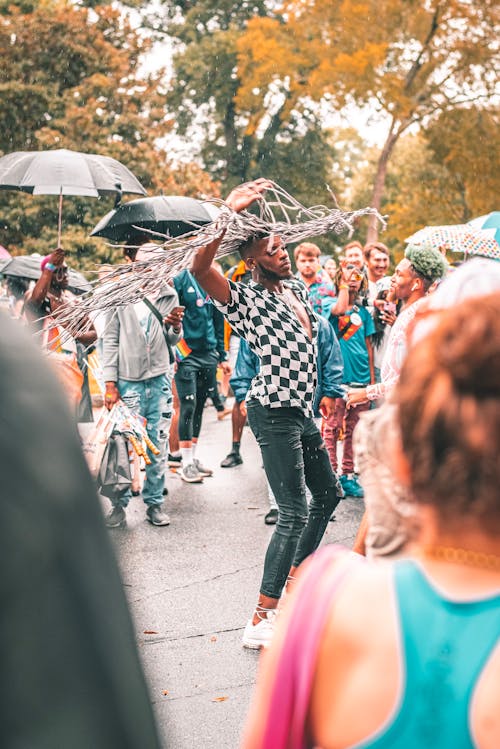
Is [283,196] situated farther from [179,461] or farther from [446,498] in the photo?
[179,461]

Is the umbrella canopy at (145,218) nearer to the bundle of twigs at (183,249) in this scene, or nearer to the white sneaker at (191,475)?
the white sneaker at (191,475)

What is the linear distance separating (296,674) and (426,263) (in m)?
4.52

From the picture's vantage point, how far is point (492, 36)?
19.9 metres

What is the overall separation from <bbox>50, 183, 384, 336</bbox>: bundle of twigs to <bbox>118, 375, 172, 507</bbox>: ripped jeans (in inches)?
91.9

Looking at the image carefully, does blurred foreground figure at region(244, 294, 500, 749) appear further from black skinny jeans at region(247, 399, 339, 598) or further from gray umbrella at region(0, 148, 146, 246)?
gray umbrella at region(0, 148, 146, 246)

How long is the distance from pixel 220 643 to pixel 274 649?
3.68 metres

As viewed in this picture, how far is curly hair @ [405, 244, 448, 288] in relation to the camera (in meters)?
5.69

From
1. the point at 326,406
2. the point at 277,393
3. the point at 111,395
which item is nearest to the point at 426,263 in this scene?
the point at 326,406

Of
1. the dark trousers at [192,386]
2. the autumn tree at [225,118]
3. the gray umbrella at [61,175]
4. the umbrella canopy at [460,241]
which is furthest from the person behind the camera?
the autumn tree at [225,118]

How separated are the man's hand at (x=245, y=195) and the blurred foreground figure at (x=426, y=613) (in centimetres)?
310

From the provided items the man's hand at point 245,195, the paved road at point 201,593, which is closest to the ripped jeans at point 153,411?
the paved road at point 201,593

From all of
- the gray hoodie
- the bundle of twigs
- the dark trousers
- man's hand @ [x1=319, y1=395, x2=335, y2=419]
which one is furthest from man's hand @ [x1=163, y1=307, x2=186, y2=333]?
the bundle of twigs

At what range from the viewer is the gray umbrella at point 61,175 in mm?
8672

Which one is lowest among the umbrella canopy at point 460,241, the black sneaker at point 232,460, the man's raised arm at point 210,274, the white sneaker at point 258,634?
the black sneaker at point 232,460
